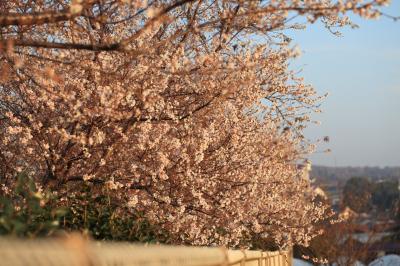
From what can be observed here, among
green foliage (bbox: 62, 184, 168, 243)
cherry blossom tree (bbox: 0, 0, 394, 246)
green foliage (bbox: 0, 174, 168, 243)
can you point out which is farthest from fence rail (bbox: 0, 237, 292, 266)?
cherry blossom tree (bbox: 0, 0, 394, 246)

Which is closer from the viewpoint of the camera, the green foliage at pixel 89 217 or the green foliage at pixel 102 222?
the green foliage at pixel 89 217

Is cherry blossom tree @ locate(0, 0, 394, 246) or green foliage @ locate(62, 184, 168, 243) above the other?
cherry blossom tree @ locate(0, 0, 394, 246)

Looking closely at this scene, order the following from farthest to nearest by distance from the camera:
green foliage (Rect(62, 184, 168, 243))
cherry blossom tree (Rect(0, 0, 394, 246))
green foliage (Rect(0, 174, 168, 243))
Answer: cherry blossom tree (Rect(0, 0, 394, 246))
green foliage (Rect(62, 184, 168, 243))
green foliage (Rect(0, 174, 168, 243))

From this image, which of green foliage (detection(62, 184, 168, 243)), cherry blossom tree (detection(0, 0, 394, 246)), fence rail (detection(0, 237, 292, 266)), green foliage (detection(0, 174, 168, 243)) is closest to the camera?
fence rail (detection(0, 237, 292, 266))

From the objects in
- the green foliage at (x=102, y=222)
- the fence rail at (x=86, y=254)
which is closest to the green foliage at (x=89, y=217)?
the green foliage at (x=102, y=222)

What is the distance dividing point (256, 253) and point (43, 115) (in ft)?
11.4

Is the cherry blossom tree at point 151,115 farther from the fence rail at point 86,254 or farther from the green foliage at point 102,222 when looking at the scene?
the fence rail at point 86,254

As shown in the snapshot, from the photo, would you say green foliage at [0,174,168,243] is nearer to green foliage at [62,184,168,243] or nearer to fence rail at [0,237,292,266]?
green foliage at [62,184,168,243]

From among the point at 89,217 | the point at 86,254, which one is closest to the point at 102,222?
the point at 89,217

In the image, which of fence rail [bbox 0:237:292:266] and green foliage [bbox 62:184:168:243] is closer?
fence rail [bbox 0:237:292:266]

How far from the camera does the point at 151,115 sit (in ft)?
27.8

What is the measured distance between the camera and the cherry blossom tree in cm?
777

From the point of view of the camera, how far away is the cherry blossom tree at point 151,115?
7.77 meters

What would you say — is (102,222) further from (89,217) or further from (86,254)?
(86,254)
